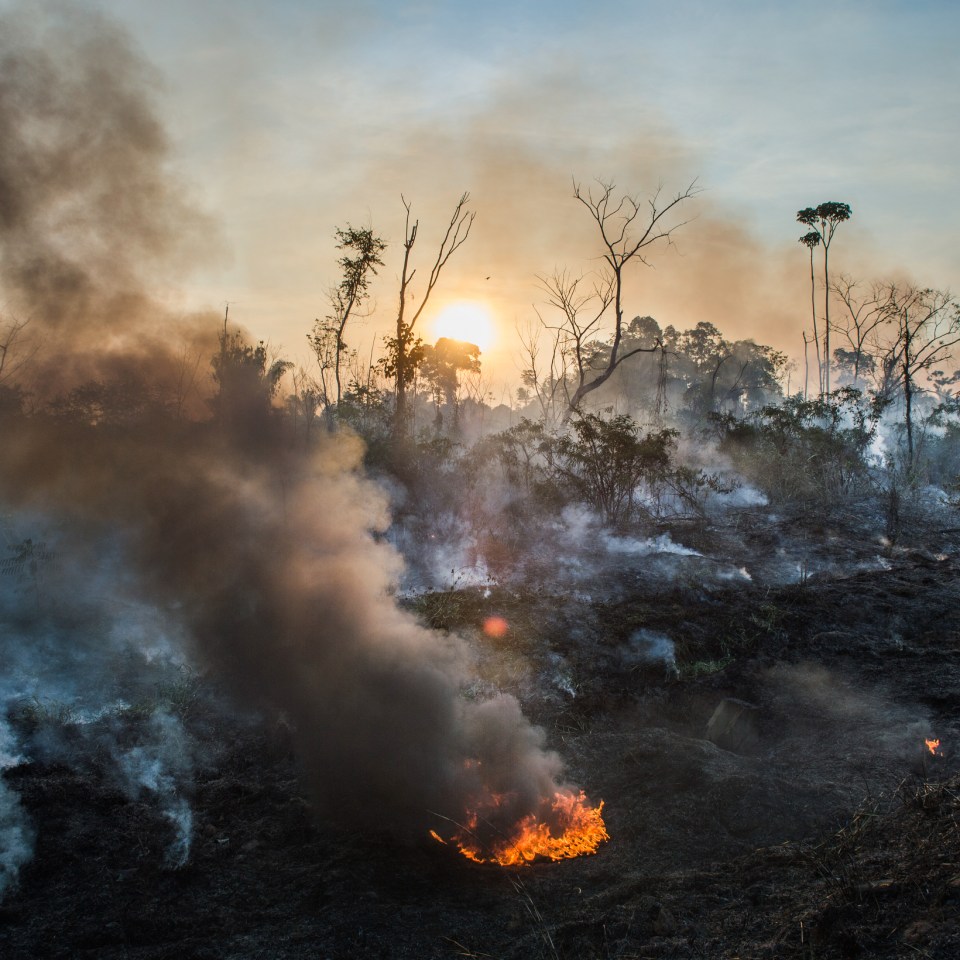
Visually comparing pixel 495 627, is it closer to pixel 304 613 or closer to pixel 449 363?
pixel 304 613

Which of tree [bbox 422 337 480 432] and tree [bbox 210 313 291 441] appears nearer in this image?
tree [bbox 210 313 291 441]

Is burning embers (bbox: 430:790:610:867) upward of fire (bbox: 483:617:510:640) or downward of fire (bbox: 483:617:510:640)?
downward

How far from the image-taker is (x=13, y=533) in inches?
320

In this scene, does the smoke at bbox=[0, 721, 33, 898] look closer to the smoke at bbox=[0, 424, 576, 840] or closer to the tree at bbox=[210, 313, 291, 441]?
the smoke at bbox=[0, 424, 576, 840]

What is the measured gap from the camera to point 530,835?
5023 millimetres

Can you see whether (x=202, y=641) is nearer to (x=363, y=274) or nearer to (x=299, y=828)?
(x=299, y=828)

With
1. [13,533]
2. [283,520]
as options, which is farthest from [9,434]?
[283,520]

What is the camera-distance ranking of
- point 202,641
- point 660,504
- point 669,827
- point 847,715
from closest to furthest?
point 669,827
point 847,715
point 202,641
point 660,504

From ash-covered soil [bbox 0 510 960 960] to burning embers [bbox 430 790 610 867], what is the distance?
0.13 metres

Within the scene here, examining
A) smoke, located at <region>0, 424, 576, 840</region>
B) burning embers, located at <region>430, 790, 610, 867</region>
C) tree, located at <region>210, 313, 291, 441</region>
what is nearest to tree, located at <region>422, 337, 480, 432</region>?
tree, located at <region>210, 313, 291, 441</region>

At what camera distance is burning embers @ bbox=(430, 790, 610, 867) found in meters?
4.85

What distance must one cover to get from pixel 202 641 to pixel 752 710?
20.7 ft

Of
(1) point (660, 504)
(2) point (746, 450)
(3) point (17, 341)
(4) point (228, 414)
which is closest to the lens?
(4) point (228, 414)

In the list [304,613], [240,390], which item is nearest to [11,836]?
[304,613]
